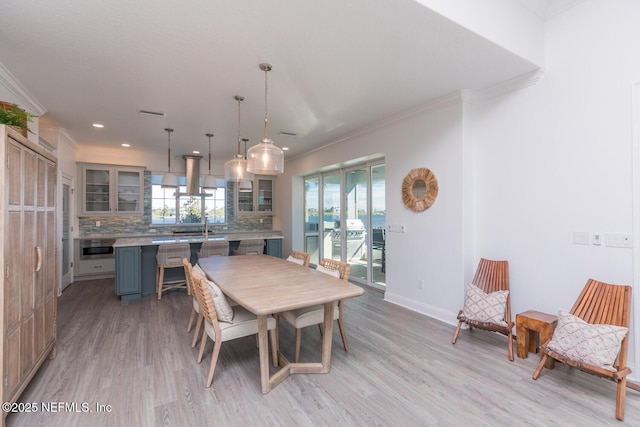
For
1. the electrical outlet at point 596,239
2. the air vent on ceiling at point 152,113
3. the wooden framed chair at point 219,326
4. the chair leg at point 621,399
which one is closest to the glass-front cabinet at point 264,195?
the air vent on ceiling at point 152,113

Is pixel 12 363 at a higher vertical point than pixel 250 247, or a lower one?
lower

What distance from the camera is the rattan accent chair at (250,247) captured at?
5.37 m

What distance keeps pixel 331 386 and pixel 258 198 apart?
610 cm

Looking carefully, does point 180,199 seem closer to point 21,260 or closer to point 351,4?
point 21,260

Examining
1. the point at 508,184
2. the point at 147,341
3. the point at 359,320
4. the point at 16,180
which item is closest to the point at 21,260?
the point at 16,180

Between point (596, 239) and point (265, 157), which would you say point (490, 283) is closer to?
point (596, 239)

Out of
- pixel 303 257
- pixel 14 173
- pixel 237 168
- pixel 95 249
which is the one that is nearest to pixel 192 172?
pixel 95 249

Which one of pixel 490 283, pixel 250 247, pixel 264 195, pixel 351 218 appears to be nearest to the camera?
pixel 490 283

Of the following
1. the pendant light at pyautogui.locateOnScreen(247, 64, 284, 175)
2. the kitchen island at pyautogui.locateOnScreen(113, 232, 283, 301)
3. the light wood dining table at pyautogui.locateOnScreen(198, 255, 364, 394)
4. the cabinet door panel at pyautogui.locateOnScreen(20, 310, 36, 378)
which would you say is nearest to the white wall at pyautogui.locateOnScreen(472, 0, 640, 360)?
the light wood dining table at pyautogui.locateOnScreen(198, 255, 364, 394)

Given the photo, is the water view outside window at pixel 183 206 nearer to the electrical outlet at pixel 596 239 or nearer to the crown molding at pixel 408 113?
the crown molding at pixel 408 113

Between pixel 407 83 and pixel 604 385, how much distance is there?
3113 mm

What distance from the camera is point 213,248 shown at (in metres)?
5.11

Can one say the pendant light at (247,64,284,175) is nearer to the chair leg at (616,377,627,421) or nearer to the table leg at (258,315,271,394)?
the table leg at (258,315,271,394)

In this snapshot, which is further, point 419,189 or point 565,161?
point 419,189
